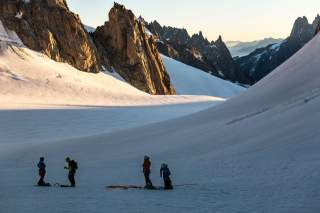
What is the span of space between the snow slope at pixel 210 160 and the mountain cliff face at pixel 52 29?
61930 mm

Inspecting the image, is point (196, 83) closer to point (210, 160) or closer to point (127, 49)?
point (127, 49)

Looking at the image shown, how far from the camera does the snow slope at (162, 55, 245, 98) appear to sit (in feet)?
588

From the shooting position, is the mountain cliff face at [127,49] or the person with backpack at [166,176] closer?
the person with backpack at [166,176]

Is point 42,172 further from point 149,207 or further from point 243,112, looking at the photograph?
point 243,112

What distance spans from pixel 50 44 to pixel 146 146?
76004 mm

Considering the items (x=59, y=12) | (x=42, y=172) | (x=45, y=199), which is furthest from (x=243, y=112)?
(x=59, y=12)

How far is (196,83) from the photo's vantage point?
185m

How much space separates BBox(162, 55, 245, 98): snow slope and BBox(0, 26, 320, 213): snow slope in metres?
133

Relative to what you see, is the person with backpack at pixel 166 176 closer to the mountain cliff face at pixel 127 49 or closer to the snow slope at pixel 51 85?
the snow slope at pixel 51 85

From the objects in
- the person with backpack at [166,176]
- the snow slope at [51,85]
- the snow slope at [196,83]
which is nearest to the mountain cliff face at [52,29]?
the snow slope at [51,85]

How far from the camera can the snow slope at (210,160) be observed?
16.7m

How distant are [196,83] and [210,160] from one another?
528ft

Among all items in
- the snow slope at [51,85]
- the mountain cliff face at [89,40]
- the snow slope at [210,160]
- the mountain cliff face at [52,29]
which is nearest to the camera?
the snow slope at [210,160]

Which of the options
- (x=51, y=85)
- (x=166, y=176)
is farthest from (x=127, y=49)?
(x=166, y=176)
